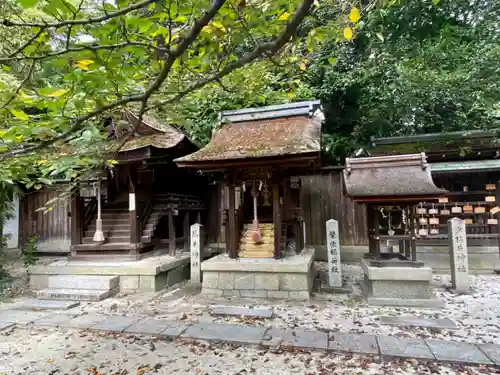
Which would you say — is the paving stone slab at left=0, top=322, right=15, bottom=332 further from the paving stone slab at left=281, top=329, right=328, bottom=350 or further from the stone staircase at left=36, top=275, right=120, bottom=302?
the paving stone slab at left=281, top=329, right=328, bottom=350

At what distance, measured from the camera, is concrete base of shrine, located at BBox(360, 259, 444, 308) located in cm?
542

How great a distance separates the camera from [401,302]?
544 centimetres

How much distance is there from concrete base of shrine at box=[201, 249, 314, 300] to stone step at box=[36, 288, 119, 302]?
6.29ft

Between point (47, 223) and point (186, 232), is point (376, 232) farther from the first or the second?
point (47, 223)

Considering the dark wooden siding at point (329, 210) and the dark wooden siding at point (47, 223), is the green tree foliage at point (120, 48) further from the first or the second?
the dark wooden siding at point (47, 223)

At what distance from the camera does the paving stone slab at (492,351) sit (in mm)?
3404

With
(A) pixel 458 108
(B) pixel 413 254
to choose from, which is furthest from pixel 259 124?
(A) pixel 458 108

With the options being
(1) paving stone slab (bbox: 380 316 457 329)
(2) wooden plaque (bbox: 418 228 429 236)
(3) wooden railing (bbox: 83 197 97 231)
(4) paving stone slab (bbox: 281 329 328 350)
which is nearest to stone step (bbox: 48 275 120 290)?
(3) wooden railing (bbox: 83 197 97 231)

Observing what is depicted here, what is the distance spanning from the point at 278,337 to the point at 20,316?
419 centimetres

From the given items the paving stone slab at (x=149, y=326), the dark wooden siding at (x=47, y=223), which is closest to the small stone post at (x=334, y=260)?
the paving stone slab at (x=149, y=326)

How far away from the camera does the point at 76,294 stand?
6.20m

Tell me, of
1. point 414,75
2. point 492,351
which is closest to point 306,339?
point 492,351

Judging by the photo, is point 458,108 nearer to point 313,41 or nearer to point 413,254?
point 413,254

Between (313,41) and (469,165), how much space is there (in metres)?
6.96
